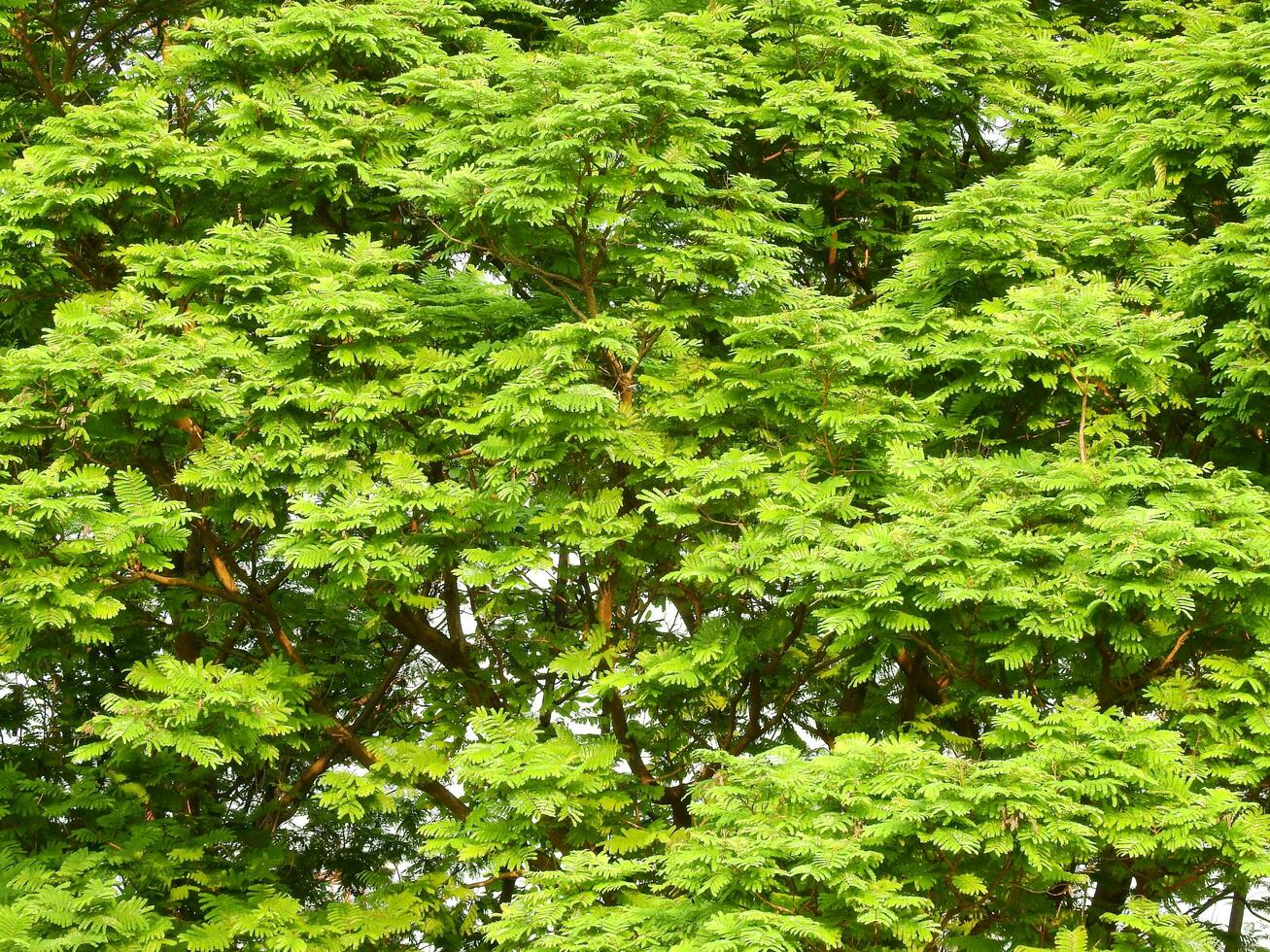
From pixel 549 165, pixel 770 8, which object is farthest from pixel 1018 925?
pixel 770 8

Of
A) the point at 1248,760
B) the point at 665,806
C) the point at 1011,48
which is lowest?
the point at 665,806

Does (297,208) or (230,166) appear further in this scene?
(297,208)

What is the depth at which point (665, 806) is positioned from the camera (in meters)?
9.63

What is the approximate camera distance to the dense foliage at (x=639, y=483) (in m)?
7.42

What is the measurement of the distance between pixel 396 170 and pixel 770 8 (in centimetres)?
328

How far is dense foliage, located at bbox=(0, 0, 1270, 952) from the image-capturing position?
7418mm

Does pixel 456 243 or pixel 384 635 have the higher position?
pixel 456 243

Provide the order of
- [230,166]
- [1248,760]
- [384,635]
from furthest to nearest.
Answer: [384,635], [230,166], [1248,760]

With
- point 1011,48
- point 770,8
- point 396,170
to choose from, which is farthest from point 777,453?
point 1011,48

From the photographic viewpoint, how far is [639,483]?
29.9 feet

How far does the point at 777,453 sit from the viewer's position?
9008mm

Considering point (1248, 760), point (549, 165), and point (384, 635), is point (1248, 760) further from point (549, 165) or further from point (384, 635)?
point (384, 635)

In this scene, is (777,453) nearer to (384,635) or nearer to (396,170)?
(396,170)

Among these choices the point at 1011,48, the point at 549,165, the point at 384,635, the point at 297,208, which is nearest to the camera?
the point at 549,165
